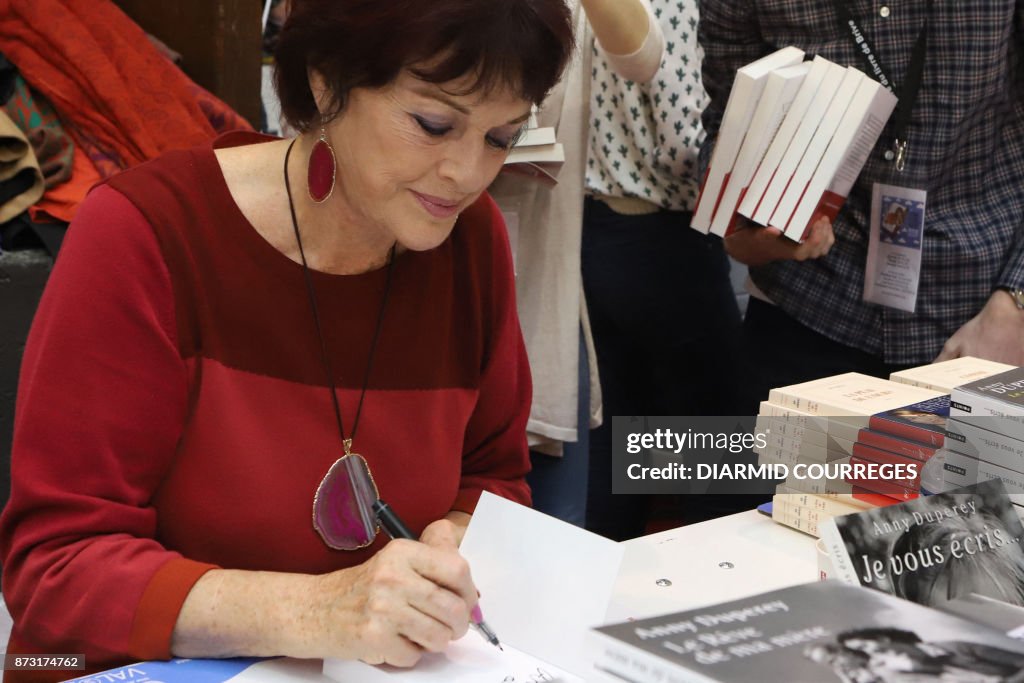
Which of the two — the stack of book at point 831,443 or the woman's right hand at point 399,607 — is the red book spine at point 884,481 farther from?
the woman's right hand at point 399,607

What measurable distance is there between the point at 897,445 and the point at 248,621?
0.86 metres

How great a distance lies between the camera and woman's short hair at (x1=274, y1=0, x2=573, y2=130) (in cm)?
128

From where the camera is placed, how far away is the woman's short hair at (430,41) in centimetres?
128

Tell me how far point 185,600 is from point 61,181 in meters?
1.60

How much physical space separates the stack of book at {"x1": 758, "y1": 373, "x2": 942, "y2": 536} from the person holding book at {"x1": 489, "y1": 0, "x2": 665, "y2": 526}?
2.07ft

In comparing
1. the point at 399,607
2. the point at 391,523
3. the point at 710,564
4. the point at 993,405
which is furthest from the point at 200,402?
the point at 993,405

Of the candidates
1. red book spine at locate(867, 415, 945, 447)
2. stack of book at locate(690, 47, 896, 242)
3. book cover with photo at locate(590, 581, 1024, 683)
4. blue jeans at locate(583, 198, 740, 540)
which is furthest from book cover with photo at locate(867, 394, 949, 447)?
blue jeans at locate(583, 198, 740, 540)

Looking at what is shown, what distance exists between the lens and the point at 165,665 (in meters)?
1.15

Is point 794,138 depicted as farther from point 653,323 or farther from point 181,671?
point 181,671

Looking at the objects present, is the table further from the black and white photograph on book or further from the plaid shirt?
the plaid shirt

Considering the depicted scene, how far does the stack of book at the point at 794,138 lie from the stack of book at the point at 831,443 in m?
0.48

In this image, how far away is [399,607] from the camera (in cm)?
111

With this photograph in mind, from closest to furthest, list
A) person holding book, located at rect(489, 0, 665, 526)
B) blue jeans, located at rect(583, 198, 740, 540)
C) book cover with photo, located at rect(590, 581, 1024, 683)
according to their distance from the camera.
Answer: book cover with photo, located at rect(590, 581, 1024, 683) → person holding book, located at rect(489, 0, 665, 526) → blue jeans, located at rect(583, 198, 740, 540)

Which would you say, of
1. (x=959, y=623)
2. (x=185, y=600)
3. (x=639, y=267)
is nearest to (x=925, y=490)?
(x=959, y=623)
